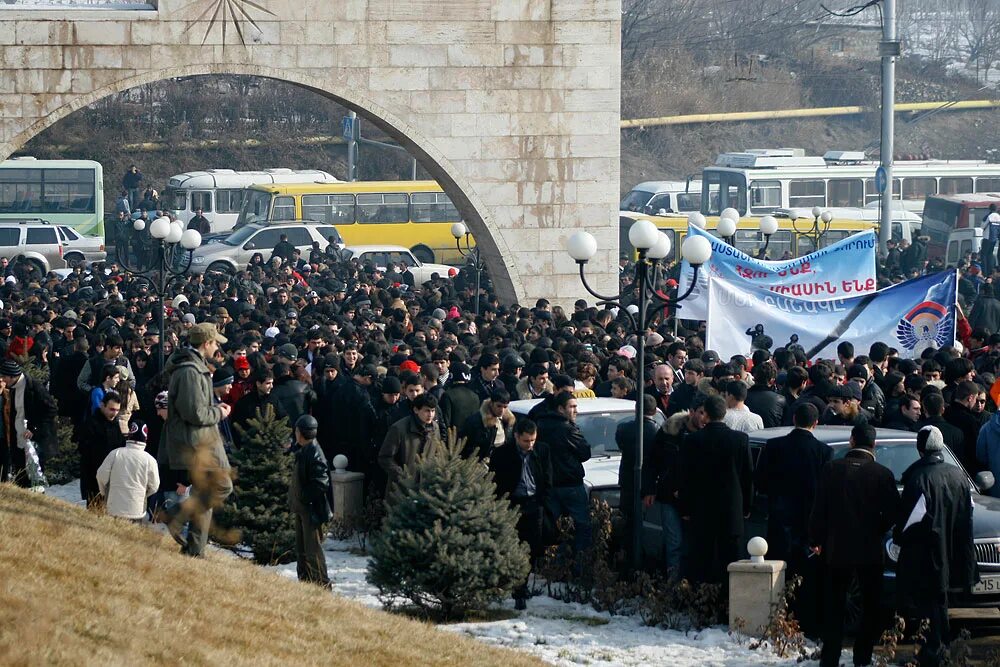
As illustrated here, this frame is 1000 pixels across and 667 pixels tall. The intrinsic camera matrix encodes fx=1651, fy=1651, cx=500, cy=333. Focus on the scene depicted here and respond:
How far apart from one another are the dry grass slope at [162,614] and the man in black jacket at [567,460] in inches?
71.7

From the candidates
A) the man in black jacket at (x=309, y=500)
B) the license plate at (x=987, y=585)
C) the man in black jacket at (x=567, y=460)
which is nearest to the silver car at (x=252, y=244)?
the man in black jacket at (x=567, y=460)

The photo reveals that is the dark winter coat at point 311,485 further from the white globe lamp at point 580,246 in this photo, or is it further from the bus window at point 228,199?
the bus window at point 228,199

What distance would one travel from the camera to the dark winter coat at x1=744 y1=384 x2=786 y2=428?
13.1 m

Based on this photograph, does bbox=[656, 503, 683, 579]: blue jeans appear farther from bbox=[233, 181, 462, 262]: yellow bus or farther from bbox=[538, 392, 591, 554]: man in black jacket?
bbox=[233, 181, 462, 262]: yellow bus

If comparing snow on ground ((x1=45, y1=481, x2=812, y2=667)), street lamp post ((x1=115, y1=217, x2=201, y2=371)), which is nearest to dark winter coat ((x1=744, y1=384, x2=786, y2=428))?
snow on ground ((x1=45, y1=481, x2=812, y2=667))

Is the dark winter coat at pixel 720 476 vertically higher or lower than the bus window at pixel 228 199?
lower

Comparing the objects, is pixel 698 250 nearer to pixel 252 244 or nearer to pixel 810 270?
pixel 810 270

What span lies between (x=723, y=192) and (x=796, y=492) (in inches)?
1356

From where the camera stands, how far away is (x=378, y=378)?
1491cm

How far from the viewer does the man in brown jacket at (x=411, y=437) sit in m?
12.3

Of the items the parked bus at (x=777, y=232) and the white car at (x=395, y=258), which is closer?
the white car at (x=395, y=258)

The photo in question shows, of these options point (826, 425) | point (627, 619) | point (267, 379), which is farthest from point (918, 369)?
point (267, 379)

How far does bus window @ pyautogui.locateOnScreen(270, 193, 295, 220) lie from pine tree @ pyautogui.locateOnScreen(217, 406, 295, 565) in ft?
102

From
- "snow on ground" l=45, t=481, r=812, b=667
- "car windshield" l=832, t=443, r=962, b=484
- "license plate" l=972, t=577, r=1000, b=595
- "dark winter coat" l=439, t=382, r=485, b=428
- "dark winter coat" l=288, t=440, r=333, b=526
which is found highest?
"dark winter coat" l=439, t=382, r=485, b=428
